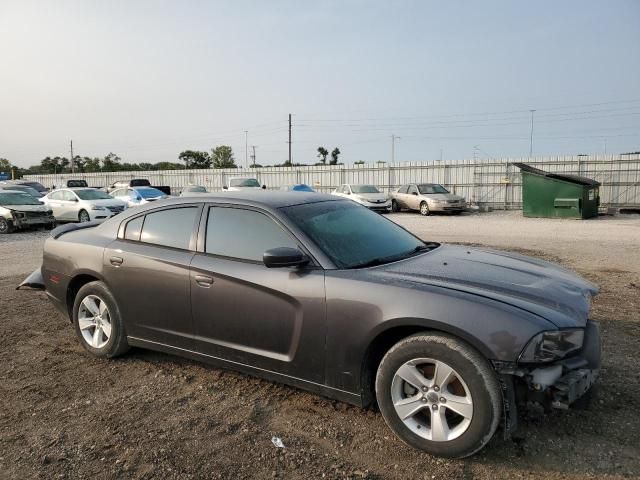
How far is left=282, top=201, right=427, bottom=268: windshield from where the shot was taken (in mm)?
3420

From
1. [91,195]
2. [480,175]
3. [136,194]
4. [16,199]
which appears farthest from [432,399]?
[480,175]

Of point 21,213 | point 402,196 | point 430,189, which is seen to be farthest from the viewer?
point 402,196

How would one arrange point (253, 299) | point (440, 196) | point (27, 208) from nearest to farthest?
point (253, 299) → point (27, 208) → point (440, 196)

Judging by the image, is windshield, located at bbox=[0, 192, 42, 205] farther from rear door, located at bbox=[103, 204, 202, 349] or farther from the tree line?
the tree line

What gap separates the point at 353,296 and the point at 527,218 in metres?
19.4

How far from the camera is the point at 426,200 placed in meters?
22.4

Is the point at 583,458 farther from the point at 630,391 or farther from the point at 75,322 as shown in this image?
the point at 75,322

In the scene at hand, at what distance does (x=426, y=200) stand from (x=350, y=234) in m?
19.3

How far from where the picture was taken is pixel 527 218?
66.9 ft

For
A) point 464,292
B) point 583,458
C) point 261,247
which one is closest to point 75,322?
point 261,247

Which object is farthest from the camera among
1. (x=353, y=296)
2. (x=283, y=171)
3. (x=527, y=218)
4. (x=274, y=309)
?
(x=283, y=171)

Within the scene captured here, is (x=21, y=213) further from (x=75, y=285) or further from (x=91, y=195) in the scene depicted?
(x=75, y=285)

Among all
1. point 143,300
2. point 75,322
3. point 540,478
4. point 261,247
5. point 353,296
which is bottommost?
point 540,478

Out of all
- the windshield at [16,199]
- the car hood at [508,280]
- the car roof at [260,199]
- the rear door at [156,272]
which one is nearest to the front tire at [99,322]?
the rear door at [156,272]
